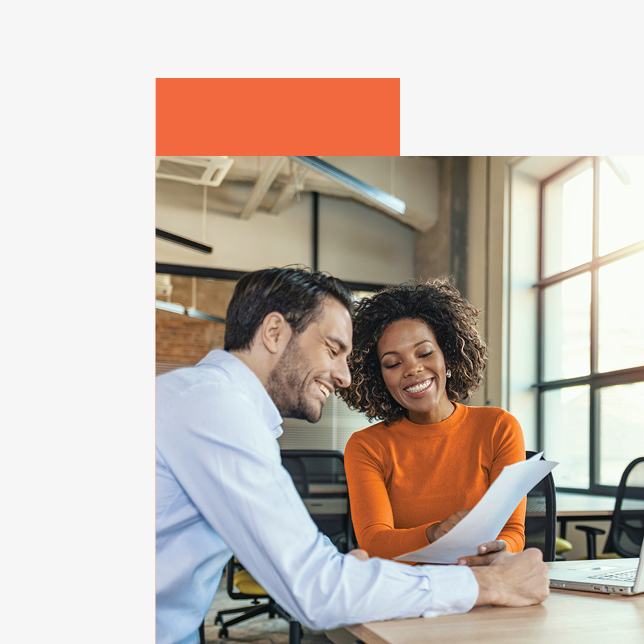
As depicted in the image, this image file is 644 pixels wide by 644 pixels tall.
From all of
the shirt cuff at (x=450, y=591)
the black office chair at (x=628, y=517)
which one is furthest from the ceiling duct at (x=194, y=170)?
the black office chair at (x=628, y=517)

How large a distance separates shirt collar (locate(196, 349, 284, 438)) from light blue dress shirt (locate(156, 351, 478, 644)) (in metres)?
0.07

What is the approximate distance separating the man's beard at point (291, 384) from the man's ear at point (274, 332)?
0.02 m

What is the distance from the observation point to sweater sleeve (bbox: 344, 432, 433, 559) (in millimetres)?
1302

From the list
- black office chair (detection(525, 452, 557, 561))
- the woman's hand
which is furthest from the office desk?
black office chair (detection(525, 452, 557, 561))

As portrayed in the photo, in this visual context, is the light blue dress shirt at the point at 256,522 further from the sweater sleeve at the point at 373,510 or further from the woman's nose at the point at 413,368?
the woman's nose at the point at 413,368

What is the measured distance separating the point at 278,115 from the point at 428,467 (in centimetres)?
97

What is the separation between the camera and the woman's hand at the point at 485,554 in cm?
103

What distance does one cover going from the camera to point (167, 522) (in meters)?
0.97

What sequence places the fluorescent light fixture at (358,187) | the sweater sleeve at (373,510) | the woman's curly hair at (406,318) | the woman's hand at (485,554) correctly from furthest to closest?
the fluorescent light fixture at (358,187)
the woman's curly hair at (406,318)
the sweater sleeve at (373,510)
the woman's hand at (485,554)

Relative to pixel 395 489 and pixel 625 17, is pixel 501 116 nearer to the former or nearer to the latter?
pixel 625 17

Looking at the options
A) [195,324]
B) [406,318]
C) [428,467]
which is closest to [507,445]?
[428,467]

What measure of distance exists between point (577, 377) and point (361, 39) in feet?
4.46

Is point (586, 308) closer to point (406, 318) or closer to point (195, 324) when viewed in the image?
point (406, 318)

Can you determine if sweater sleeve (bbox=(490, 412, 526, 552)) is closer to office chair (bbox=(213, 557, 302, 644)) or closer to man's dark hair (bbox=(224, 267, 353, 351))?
man's dark hair (bbox=(224, 267, 353, 351))
